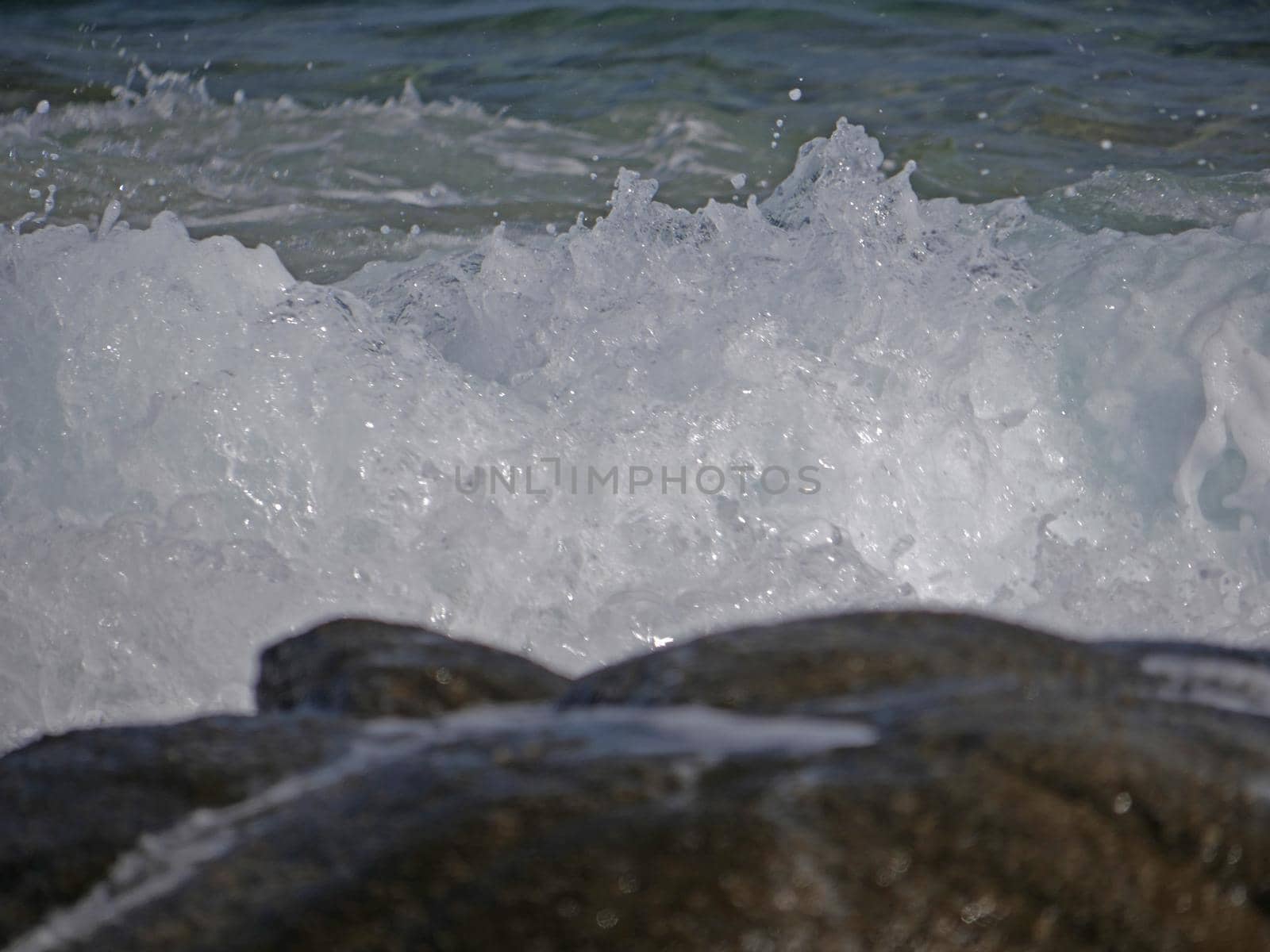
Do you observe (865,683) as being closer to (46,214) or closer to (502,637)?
(502,637)

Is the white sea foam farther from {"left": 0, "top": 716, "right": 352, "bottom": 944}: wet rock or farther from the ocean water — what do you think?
{"left": 0, "top": 716, "right": 352, "bottom": 944}: wet rock

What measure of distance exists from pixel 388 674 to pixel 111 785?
14.5 inches

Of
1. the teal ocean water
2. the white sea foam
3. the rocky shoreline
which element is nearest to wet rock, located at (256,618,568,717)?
the rocky shoreline

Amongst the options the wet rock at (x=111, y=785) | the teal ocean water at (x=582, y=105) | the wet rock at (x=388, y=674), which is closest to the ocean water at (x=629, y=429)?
the teal ocean water at (x=582, y=105)

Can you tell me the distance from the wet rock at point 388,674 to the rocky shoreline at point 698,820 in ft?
0.23

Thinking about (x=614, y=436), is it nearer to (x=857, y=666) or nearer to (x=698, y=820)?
(x=857, y=666)

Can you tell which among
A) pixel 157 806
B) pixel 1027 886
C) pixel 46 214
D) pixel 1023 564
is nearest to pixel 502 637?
pixel 1023 564

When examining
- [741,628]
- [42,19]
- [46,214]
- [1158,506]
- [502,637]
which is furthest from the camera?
[42,19]

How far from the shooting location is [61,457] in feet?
12.6

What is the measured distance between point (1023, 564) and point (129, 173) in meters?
4.79

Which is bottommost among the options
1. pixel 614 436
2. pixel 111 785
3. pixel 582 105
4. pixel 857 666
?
pixel 614 436

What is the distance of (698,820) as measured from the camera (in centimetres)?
137

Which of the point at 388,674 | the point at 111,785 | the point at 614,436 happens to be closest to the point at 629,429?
the point at 614,436

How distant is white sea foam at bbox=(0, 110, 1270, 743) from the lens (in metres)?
3.27
